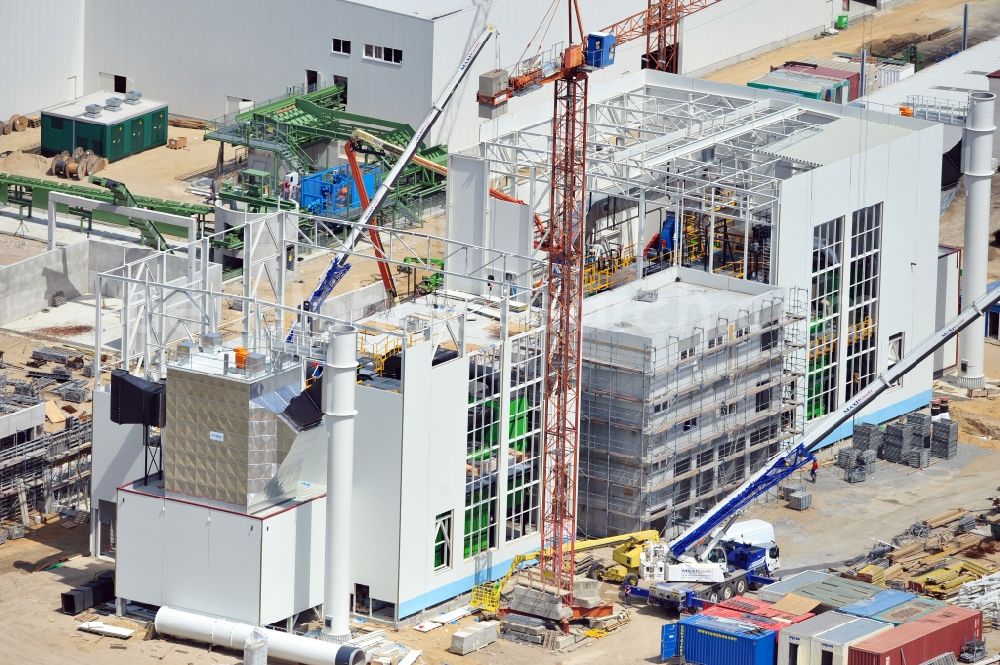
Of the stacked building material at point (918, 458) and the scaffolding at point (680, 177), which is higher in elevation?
the scaffolding at point (680, 177)

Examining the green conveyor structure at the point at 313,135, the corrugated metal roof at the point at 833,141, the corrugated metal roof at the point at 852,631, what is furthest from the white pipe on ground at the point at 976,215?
the corrugated metal roof at the point at 852,631

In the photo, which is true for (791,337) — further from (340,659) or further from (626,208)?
(340,659)

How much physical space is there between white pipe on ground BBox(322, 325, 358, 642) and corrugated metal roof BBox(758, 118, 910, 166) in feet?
83.9

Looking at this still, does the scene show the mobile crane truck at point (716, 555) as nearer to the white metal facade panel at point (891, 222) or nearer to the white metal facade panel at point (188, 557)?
the white metal facade panel at point (891, 222)

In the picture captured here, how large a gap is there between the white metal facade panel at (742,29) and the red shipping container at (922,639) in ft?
226

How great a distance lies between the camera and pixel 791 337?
9212 cm

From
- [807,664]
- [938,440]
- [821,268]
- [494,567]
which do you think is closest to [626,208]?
[821,268]

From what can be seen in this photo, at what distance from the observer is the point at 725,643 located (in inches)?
2960

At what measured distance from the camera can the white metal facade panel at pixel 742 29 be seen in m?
143

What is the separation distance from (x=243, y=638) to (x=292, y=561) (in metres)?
2.91

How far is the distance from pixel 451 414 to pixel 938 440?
25.2 meters

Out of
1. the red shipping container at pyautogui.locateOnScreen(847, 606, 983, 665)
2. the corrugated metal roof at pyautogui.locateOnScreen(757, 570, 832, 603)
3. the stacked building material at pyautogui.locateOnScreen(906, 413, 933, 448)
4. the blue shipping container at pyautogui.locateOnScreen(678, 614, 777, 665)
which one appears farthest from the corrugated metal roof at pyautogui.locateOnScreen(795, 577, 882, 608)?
the stacked building material at pyautogui.locateOnScreen(906, 413, 933, 448)

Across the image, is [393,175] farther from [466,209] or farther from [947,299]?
[947,299]

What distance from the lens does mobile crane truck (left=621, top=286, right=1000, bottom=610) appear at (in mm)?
81062
